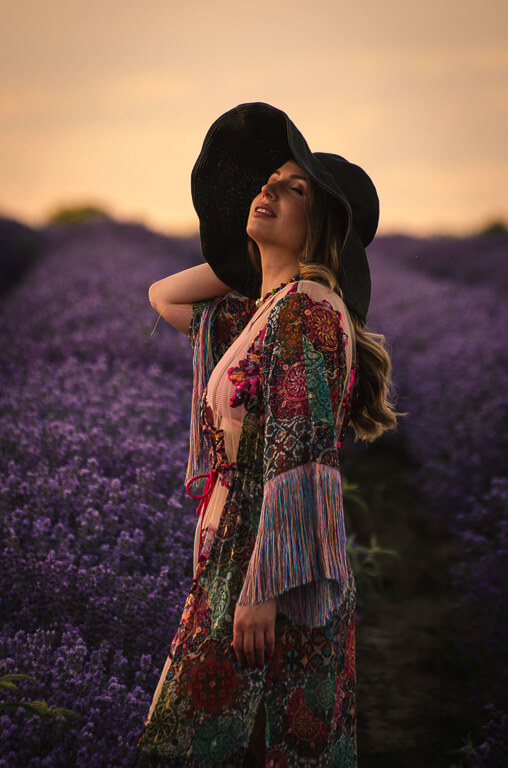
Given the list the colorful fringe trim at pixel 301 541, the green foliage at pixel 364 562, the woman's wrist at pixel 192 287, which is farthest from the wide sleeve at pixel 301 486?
the green foliage at pixel 364 562

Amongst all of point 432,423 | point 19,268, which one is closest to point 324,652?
point 432,423

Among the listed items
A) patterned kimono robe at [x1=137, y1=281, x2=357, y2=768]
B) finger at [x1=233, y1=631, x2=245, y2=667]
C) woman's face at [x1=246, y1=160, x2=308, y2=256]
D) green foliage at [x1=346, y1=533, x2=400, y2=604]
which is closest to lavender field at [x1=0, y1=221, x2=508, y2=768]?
green foliage at [x1=346, y1=533, x2=400, y2=604]

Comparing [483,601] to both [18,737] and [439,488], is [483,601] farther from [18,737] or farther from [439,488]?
[18,737]

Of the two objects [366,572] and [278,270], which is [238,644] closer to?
[278,270]

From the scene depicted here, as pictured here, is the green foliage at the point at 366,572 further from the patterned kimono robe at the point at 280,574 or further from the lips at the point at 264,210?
the lips at the point at 264,210

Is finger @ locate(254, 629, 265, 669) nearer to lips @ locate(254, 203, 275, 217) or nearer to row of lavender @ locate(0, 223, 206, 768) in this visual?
row of lavender @ locate(0, 223, 206, 768)

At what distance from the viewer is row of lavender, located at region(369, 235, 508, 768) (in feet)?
11.3

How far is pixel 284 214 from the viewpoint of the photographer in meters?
1.93

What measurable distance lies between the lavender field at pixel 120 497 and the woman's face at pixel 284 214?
56.4 inches

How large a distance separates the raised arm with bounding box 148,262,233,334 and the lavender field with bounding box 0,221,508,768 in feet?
3.40

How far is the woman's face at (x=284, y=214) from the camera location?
193 centimetres

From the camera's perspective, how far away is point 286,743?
1.68m

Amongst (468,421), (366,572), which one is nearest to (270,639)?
(366,572)

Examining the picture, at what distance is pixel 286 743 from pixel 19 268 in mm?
8501
